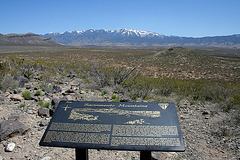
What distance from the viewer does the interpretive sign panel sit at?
2910 millimetres

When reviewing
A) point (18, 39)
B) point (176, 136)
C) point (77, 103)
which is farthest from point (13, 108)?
point (18, 39)

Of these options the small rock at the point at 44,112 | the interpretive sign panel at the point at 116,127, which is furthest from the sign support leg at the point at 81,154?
the small rock at the point at 44,112

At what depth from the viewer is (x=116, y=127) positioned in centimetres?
318

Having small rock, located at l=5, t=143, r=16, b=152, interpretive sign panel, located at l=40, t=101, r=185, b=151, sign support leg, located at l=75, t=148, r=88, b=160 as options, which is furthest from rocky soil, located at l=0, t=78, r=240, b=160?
interpretive sign panel, located at l=40, t=101, r=185, b=151

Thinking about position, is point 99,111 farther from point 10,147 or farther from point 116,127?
point 10,147

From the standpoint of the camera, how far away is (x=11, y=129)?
4.36 m

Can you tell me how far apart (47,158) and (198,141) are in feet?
12.7

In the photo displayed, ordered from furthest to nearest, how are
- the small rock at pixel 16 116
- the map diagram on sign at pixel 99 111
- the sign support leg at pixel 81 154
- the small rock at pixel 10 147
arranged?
the small rock at pixel 16 116 < the small rock at pixel 10 147 < the map diagram on sign at pixel 99 111 < the sign support leg at pixel 81 154

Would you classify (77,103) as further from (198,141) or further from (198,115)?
(198,115)

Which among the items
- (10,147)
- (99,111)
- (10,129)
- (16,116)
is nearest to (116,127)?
(99,111)

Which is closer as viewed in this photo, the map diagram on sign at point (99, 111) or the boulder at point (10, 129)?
the map diagram on sign at point (99, 111)

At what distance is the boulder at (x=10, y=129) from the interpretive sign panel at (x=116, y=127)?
171 cm

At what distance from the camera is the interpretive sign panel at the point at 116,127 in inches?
115

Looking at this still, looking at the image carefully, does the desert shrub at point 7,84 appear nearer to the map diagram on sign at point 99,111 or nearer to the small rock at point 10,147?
the small rock at point 10,147
